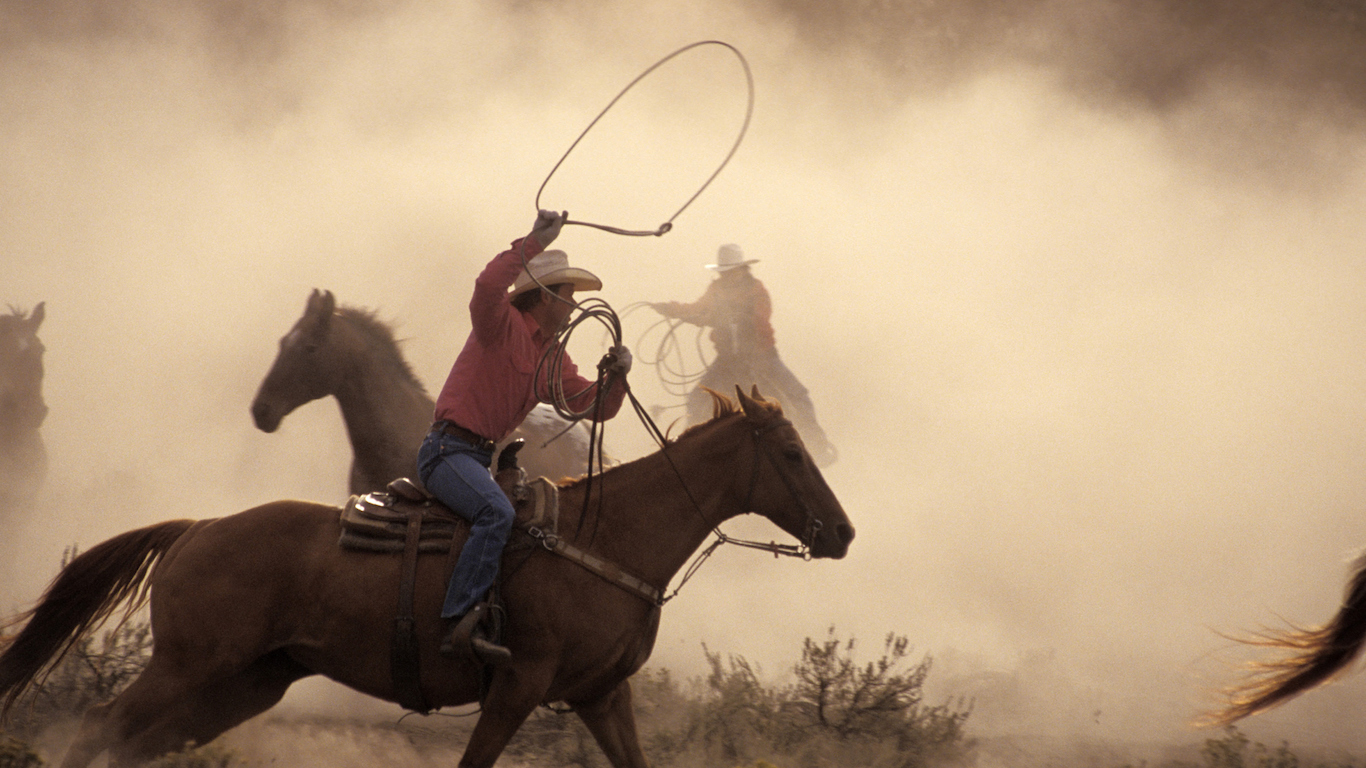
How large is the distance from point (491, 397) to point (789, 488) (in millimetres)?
1306

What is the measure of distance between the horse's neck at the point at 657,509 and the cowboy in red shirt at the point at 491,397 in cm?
35

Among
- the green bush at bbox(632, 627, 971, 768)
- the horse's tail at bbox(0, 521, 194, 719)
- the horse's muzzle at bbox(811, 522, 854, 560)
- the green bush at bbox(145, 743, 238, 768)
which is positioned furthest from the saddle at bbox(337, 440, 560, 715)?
the green bush at bbox(632, 627, 971, 768)

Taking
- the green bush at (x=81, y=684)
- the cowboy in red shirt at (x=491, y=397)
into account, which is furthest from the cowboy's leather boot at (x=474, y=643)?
the green bush at (x=81, y=684)

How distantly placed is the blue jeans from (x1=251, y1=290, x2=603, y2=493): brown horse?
271 centimetres

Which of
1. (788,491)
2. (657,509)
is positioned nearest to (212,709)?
(657,509)

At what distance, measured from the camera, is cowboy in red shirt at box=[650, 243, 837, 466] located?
39.4ft

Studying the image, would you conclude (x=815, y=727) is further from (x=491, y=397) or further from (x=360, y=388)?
(x=360, y=388)

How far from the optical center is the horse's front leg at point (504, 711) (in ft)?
14.4

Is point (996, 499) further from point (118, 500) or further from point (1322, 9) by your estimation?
point (1322, 9)

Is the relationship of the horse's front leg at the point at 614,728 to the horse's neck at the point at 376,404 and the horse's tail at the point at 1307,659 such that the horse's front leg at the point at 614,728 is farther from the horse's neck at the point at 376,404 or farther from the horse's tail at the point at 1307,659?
the horse's neck at the point at 376,404

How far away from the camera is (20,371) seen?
557 inches

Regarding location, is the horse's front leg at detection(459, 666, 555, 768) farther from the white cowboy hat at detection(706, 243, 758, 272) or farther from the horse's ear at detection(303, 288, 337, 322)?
the white cowboy hat at detection(706, 243, 758, 272)

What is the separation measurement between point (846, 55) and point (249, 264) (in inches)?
848

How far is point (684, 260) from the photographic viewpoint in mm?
27250
